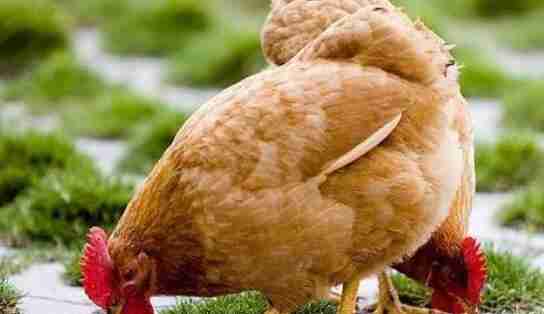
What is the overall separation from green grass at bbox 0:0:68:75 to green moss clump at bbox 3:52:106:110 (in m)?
0.37

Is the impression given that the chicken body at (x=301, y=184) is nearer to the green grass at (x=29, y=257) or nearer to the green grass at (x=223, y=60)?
the green grass at (x=29, y=257)

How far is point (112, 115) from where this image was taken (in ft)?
32.1

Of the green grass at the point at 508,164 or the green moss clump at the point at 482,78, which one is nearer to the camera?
the green grass at the point at 508,164

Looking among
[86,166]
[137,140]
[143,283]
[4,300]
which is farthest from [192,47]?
[143,283]

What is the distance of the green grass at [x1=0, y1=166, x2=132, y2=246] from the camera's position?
706cm

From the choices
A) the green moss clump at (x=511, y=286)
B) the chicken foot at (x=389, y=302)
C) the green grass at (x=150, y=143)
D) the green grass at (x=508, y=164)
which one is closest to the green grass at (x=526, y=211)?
the green grass at (x=508, y=164)

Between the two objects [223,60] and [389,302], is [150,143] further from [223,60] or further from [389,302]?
[389,302]

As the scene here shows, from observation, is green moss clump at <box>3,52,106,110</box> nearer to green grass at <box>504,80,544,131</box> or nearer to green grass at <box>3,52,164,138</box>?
green grass at <box>3,52,164,138</box>

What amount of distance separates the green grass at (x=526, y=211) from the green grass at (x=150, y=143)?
2.47 metres

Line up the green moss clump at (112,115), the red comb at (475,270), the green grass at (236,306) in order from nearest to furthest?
the red comb at (475,270), the green grass at (236,306), the green moss clump at (112,115)

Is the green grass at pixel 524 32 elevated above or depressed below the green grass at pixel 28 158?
below

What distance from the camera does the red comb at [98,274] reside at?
4848 mm

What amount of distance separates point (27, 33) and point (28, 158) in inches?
138

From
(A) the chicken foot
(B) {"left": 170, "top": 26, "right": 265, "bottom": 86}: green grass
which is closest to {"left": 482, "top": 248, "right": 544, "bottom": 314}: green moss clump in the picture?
(A) the chicken foot
